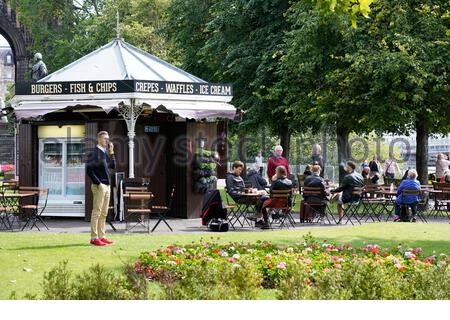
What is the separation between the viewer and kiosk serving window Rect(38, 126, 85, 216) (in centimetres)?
2117

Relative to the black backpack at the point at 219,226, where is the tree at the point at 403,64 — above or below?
above

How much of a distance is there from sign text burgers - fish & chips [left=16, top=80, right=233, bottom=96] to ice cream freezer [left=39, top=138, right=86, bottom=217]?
143 cm

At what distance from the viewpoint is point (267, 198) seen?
19.0 metres

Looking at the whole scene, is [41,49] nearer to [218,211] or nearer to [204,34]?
[204,34]

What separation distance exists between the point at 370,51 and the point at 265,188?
6883 mm

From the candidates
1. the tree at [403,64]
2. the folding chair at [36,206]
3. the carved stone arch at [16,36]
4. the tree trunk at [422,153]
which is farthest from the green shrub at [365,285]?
the carved stone arch at [16,36]

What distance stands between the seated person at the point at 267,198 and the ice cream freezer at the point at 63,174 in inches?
185

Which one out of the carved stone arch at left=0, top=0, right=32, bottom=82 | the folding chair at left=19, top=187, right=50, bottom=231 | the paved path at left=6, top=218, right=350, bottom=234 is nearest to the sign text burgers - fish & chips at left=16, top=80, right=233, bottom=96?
the folding chair at left=19, top=187, right=50, bottom=231

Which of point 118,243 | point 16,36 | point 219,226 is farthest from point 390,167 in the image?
point 16,36

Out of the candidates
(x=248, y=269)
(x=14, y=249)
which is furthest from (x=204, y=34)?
(x=248, y=269)

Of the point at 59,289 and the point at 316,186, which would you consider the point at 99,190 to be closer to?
the point at 316,186

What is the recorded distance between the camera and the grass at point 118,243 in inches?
455

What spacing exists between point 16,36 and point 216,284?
62000 mm

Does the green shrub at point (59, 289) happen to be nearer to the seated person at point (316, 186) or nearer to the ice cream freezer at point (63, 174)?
the seated person at point (316, 186)
